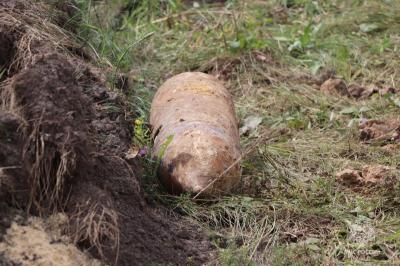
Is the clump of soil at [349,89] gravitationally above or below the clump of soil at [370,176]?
below

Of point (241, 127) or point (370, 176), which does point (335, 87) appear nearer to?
point (241, 127)

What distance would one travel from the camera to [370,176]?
4.42 meters

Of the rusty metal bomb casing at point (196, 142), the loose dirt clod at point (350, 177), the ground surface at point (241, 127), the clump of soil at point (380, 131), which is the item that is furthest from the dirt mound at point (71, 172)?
the clump of soil at point (380, 131)

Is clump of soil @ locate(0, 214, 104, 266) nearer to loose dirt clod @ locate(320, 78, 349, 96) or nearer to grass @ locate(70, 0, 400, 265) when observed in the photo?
grass @ locate(70, 0, 400, 265)

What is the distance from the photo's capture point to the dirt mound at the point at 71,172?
3238 mm

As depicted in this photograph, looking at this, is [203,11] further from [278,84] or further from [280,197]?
[280,197]

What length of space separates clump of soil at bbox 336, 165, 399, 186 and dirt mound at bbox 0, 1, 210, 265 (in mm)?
1020

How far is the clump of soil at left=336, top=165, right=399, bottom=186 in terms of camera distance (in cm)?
436

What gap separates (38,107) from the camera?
3326 mm

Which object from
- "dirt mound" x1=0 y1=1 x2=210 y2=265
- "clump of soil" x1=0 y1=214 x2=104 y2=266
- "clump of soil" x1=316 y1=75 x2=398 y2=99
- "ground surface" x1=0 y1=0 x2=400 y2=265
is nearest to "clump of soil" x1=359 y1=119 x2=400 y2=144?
"ground surface" x1=0 y1=0 x2=400 y2=265

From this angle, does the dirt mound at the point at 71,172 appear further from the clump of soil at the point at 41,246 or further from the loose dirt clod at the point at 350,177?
the loose dirt clod at the point at 350,177

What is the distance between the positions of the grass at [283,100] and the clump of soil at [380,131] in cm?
7

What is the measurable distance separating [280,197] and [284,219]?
0.23 metres

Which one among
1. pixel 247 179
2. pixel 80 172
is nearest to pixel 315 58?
pixel 247 179
